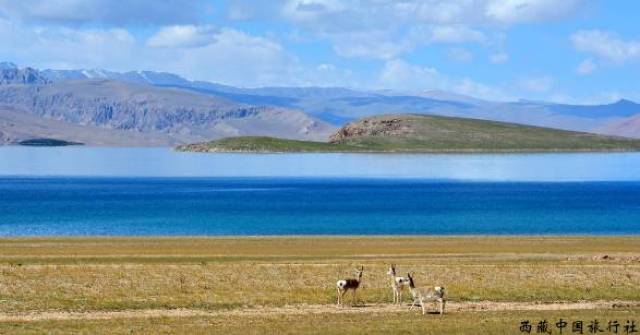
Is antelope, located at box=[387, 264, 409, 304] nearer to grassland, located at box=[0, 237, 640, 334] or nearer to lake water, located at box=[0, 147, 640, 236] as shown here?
grassland, located at box=[0, 237, 640, 334]

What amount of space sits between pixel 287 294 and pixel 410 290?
5.20 metres

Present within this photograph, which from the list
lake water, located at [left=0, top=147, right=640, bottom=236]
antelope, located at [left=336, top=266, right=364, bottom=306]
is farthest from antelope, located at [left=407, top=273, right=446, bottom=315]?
lake water, located at [left=0, top=147, right=640, bottom=236]

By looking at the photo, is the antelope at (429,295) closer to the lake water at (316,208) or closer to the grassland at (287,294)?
the grassland at (287,294)

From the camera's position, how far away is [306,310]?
35281mm

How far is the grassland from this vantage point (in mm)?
31594

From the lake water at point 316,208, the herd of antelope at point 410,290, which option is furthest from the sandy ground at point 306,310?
the lake water at point 316,208

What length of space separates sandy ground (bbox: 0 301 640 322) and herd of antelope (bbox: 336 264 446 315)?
47cm

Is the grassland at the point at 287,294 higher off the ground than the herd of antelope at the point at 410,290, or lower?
lower

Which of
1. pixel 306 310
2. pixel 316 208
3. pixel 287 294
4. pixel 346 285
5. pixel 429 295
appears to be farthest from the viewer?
pixel 316 208

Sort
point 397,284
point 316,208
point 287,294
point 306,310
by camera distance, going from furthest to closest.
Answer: point 316,208 → point 287,294 → point 397,284 → point 306,310

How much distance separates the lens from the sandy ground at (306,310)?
111ft

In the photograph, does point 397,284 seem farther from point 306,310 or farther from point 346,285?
point 306,310

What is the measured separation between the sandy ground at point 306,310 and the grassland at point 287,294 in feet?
0.12

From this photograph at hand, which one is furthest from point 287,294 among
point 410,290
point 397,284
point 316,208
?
point 316,208
